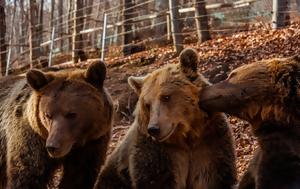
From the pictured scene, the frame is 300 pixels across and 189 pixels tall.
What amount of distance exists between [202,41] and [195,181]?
36.8 feet

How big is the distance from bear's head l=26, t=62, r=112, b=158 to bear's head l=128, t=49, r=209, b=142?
567 mm

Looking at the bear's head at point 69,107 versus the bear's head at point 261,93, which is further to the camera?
A: the bear's head at point 69,107

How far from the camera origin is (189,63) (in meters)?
5.16

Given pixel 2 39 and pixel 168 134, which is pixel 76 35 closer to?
pixel 2 39

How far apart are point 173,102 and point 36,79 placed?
62.3 inches

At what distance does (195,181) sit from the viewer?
5320 millimetres

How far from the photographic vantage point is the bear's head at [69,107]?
543 cm

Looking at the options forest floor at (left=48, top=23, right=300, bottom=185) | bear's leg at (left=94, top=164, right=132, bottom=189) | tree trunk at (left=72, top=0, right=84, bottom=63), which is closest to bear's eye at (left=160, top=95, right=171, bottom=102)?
bear's leg at (left=94, top=164, right=132, bottom=189)

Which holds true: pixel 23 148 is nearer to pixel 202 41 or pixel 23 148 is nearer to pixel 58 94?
pixel 58 94

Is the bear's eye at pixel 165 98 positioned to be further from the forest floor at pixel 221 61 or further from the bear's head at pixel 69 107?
the forest floor at pixel 221 61

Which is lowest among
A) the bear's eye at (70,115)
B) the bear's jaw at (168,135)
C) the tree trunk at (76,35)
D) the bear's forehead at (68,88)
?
the bear's jaw at (168,135)

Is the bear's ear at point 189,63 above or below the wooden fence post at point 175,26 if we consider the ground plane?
below

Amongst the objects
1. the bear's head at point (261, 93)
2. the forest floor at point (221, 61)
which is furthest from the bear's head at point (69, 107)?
the forest floor at point (221, 61)

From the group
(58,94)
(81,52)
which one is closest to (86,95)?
(58,94)
